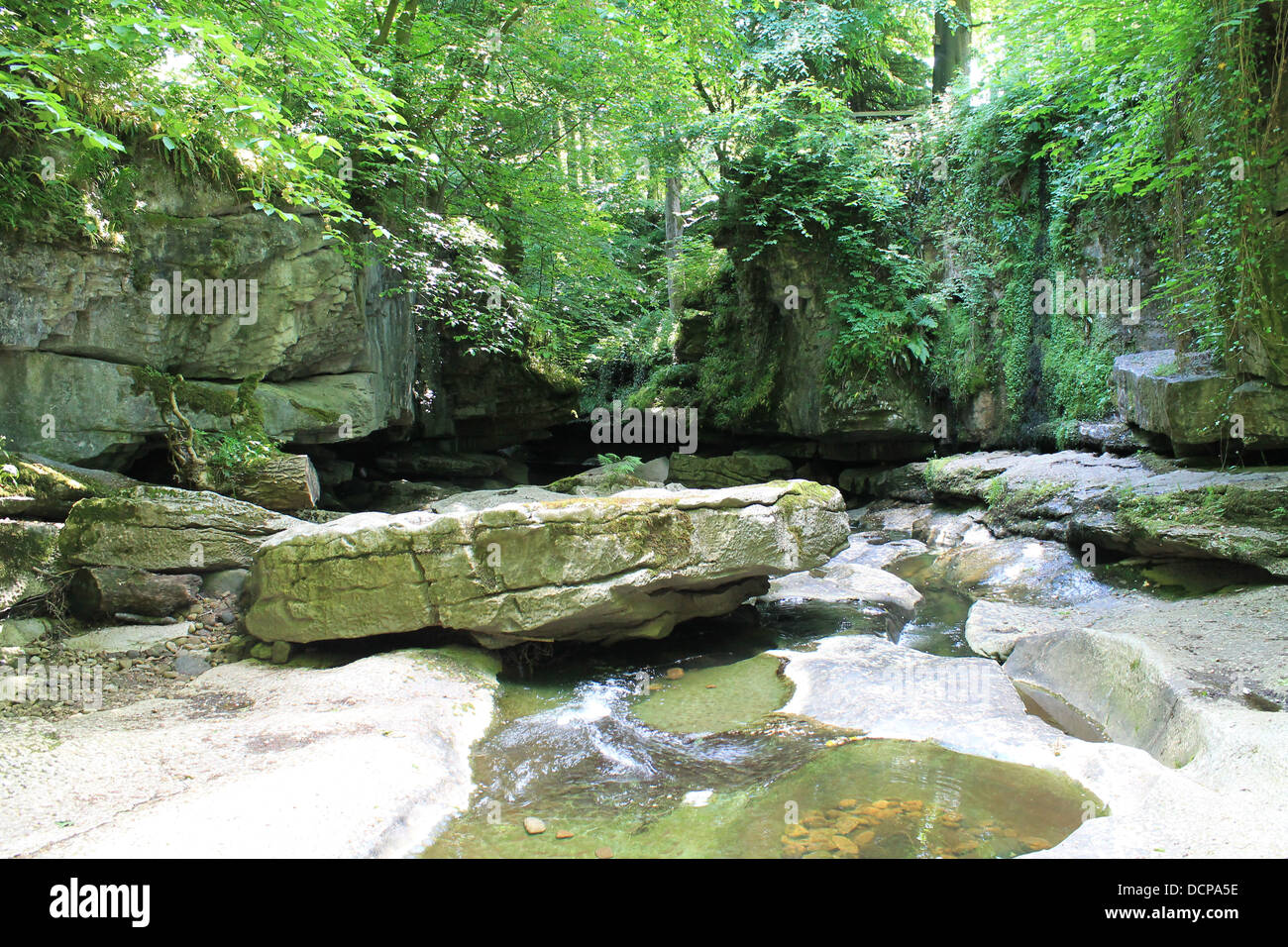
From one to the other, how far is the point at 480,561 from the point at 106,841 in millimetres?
3313

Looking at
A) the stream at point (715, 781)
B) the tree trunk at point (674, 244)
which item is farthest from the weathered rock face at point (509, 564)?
the tree trunk at point (674, 244)

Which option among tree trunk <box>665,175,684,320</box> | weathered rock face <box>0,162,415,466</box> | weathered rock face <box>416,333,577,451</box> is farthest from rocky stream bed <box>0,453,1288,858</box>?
tree trunk <box>665,175,684,320</box>

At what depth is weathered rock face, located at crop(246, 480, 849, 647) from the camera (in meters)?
6.28

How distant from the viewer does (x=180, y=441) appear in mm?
8289

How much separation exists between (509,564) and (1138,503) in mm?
6772

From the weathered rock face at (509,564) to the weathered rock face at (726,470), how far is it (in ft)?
31.4

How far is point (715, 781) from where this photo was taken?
4.48 meters

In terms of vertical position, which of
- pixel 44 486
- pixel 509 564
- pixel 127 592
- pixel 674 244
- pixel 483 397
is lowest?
pixel 127 592

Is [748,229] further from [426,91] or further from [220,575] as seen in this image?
[220,575]

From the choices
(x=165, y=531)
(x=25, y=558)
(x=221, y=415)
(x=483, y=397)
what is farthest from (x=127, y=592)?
(x=483, y=397)

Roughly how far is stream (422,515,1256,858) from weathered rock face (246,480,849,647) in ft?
2.56

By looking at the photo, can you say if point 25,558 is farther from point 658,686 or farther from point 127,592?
point 658,686

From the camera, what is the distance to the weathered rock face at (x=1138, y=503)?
6.73 metres

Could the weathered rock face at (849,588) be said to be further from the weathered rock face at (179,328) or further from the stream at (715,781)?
the weathered rock face at (179,328)
